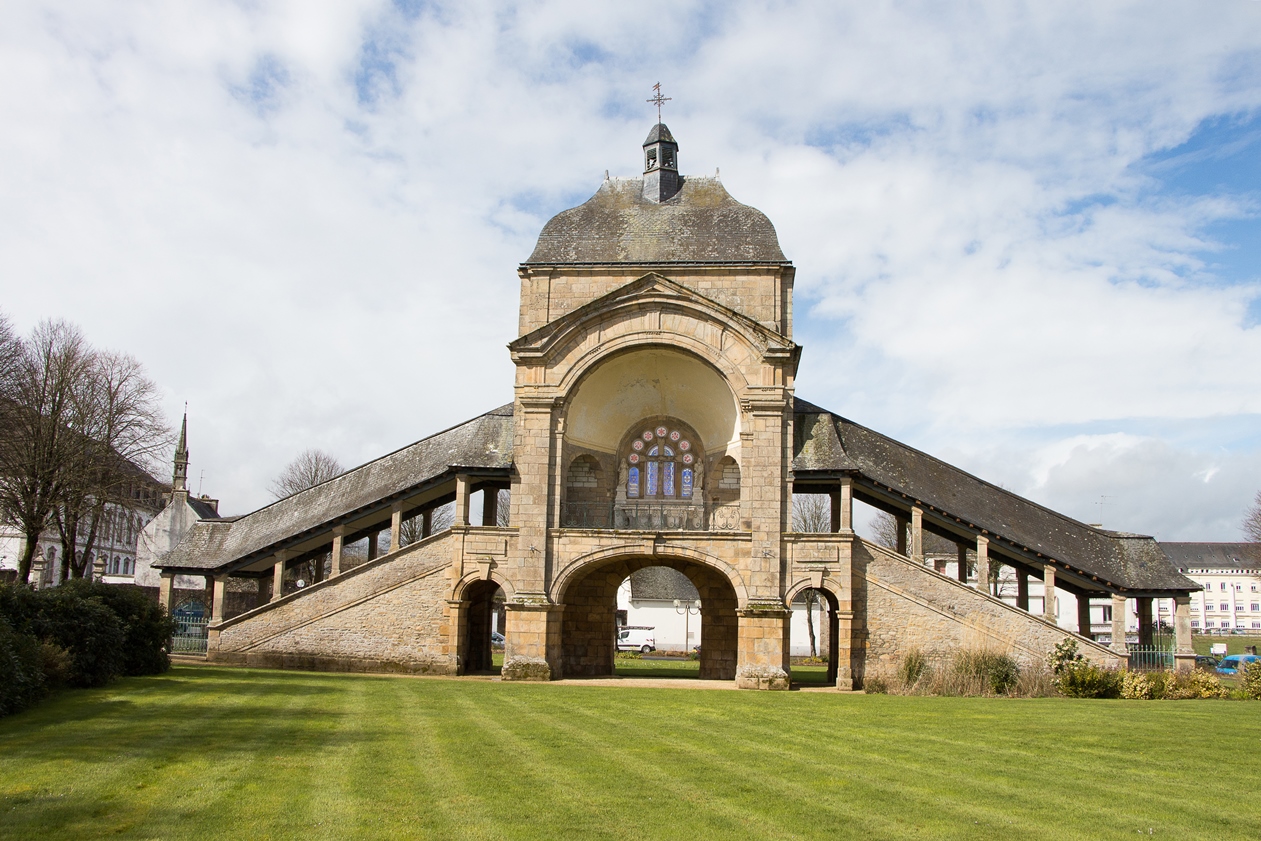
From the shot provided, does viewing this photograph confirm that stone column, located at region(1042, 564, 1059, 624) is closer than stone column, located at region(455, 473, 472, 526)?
Yes

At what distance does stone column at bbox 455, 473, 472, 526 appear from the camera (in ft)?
88.3

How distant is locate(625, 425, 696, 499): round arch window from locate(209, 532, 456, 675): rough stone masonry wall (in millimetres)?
5599

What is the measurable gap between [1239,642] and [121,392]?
74.5 m

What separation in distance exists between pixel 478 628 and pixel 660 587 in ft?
84.6

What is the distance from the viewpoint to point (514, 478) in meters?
26.9

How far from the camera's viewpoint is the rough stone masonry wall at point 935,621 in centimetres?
2525

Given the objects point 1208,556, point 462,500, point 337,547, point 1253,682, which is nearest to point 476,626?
point 462,500

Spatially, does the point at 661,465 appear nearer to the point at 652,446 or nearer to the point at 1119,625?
the point at 652,446

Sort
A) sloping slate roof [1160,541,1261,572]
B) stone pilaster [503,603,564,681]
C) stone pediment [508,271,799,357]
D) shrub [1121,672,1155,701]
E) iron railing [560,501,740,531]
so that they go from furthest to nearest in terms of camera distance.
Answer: sloping slate roof [1160,541,1261,572] → iron railing [560,501,740,531] → stone pediment [508,271,799,357] → stone pilaster [503,603,564,681] → shrub [1121,672,1155,701]

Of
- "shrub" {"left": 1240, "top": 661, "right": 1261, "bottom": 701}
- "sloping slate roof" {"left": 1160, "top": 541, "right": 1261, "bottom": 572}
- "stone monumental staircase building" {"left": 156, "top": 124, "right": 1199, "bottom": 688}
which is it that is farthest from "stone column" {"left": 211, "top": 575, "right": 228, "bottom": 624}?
"sloping slate roof" {"left": 1160, "top": 541, "right": 1261, "bottom": 572}

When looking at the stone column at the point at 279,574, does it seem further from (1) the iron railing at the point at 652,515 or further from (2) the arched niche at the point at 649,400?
(2) the arched niche at the point at 649,400

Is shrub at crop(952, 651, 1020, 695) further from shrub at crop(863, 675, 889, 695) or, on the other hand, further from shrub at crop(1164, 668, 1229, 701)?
shrub at crop(1164, 668, 1229, 701)

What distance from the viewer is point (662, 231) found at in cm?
2914

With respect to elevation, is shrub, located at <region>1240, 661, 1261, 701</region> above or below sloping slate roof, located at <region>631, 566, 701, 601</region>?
below
